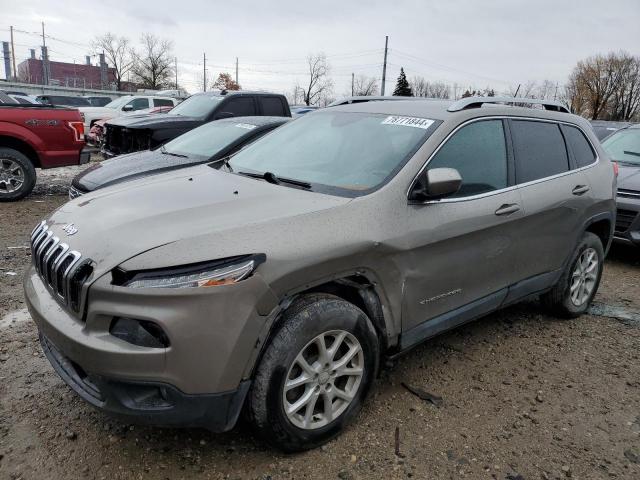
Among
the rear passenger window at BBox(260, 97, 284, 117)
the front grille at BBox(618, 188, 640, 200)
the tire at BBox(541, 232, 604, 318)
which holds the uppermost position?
the rear passenger window at BBox(260, 97, 284, 117)

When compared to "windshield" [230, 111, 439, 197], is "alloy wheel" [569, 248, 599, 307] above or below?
below

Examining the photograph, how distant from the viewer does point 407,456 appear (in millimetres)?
2588

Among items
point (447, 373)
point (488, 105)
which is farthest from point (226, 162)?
point (447, 373)

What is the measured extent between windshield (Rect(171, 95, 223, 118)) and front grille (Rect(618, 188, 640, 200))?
6.70 m

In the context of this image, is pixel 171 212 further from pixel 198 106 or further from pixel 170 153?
pixel 198 106

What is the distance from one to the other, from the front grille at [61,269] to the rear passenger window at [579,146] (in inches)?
144

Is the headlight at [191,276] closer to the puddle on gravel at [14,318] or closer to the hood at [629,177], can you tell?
the puddle on gravel at [14,318]

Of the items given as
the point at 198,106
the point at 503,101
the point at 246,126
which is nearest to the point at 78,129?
the point at 198,106

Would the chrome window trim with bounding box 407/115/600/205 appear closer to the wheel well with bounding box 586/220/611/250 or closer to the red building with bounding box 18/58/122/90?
the wheel well with bounding box 586/220/611/250

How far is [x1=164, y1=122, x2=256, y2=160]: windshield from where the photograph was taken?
6.38 meters

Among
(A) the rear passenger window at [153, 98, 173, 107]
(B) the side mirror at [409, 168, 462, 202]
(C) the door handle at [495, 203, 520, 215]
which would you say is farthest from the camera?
(A) the rear passenger window at [153, 98, 173, 107]

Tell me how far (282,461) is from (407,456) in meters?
0.63

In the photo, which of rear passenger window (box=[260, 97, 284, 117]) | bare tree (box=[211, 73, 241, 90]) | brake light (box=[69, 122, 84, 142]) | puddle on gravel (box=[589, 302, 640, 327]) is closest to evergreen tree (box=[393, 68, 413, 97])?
bare tree (box=[211, 73, 241, 90])

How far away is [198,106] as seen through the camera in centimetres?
970
